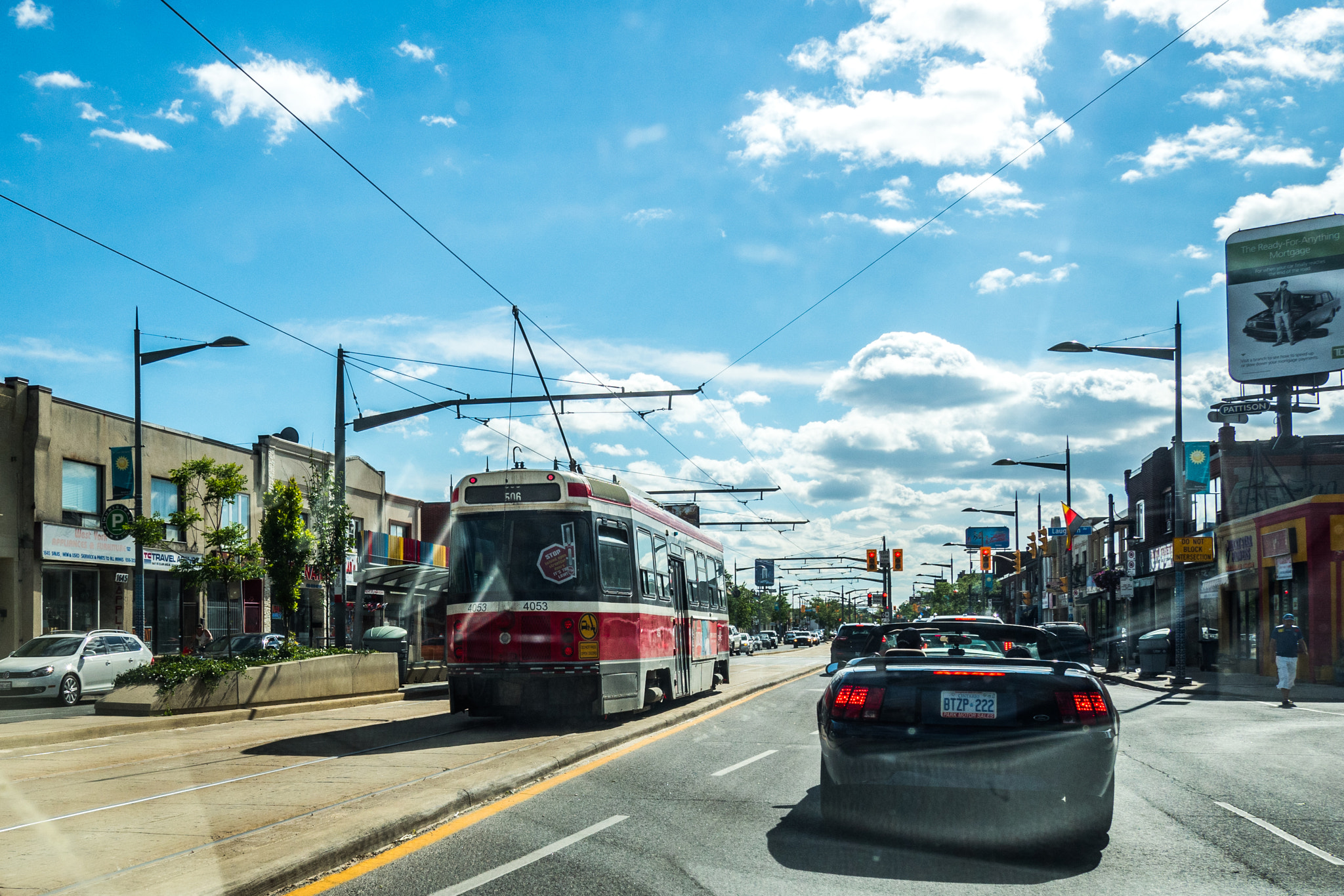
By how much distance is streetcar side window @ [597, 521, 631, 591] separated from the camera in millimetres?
14617

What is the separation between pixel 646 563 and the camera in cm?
1641

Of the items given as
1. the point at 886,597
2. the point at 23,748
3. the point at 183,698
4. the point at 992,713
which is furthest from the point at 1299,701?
the point at 886,597

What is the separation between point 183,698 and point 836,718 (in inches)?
527

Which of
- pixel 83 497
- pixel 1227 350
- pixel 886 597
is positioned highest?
pixel 1227 350

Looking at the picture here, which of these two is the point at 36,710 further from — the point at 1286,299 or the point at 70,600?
the point at 1286,299

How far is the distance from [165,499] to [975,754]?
107 ft

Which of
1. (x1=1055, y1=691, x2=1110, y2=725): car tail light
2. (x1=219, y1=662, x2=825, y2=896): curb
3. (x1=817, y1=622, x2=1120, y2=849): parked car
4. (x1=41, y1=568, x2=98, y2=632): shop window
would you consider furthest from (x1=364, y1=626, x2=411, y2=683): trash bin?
(x1=1055, y1=691, x2=1110, y2=725): car tail light

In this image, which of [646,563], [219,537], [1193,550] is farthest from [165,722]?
[1193,550]

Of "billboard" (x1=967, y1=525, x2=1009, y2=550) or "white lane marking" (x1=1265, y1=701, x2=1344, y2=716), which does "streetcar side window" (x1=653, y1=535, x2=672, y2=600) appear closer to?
"white lane marking" (x1=1265, y1=701, x2=1344, y2=716)

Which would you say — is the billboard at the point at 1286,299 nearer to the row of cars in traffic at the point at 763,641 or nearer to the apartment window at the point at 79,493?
the row of cars in traffic at the point at 763,641

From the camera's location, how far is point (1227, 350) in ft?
129

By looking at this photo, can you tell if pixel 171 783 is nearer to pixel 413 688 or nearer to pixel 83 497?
pixel 413 688

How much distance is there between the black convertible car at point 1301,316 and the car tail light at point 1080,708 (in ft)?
118

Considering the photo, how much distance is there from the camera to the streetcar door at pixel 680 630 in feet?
58.8
